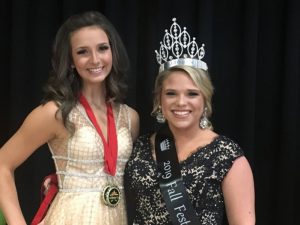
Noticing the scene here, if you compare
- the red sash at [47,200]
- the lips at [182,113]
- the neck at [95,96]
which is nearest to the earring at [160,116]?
the lips at [182,113]

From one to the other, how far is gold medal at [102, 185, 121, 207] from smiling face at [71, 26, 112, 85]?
399 millimetres

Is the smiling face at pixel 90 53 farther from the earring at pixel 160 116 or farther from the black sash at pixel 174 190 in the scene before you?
the black sash at pixel 174 190

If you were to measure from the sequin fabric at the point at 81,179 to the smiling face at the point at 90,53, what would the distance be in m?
0.13

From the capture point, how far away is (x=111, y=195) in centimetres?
177

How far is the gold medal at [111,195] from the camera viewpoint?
5.77 ft

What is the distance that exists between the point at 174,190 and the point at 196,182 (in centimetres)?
8

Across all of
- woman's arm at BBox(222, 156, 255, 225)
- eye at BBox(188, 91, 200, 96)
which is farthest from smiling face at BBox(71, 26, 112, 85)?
woman's arm at BBox(222, 156, 255, 225)

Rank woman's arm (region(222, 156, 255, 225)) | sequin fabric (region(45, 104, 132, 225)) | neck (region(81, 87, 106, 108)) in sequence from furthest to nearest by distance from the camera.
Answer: neck (region(81, 87, 106, 108))
sequin fabric (region(45, 104, 132, 225))
woman's arm (region(222, 156, 255, 225))

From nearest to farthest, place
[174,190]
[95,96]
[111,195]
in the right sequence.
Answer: [174,190] < [111,195] < [95,96]

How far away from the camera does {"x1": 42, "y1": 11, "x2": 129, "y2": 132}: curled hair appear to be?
1.78m

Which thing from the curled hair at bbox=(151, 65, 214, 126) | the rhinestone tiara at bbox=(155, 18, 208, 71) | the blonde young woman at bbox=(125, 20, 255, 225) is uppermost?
the rhinestone tiara at bbox=(155, 18, 208, 71)

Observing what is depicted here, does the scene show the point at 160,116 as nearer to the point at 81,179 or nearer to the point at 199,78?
the point at 199,78

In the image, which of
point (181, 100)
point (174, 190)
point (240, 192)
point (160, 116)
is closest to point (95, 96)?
point (160, 116)

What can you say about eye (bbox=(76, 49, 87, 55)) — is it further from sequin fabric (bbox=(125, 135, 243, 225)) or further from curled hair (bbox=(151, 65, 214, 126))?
sequin fabric (bbox=(125, 135, 243, 225))
